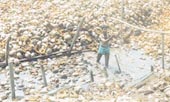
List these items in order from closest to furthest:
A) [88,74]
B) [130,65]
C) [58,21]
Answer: [88,74], [130,65], [58,21]

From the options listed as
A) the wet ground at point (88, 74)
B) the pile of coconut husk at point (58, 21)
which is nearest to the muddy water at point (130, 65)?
the wet ground at point (88, 74)

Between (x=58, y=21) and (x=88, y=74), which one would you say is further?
(x=58, y=21)

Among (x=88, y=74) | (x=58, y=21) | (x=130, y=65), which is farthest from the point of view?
(x=58, y=21)

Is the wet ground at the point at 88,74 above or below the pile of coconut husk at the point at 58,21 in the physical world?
below

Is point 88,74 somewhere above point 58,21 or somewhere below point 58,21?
below

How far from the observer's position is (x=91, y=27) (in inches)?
552

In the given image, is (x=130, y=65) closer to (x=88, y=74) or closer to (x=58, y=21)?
(x=88, y=74)

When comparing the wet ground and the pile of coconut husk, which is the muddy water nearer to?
the wet ground

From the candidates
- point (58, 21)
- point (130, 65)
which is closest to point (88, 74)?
point (130, 65)

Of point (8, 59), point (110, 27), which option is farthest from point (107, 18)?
point (8, 59)

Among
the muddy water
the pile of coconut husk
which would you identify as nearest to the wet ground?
the muddy water

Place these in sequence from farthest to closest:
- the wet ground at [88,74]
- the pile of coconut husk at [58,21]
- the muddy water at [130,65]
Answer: the pile of coconut husk at [58,21]
the muddy water at [130,65]
the wet ground at [88,74]

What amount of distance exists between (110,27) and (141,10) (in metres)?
2.44

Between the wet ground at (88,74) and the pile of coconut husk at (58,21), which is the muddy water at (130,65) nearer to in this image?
the wet ground at (88,74)
